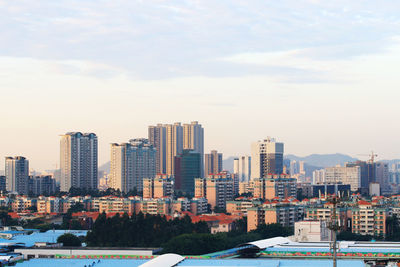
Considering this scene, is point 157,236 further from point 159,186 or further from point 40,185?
point 40,185

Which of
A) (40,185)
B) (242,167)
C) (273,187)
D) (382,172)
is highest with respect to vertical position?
(242,167)

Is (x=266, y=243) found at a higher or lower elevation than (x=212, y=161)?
lower

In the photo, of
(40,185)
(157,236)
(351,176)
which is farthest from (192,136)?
(157,236)

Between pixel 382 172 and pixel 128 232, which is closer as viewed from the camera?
pixel 128 232

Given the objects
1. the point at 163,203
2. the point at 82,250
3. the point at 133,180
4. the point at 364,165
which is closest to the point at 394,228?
the point at 163,203

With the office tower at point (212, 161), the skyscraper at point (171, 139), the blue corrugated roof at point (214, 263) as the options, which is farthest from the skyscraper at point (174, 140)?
the blue corrugated roof at point (214, 263)

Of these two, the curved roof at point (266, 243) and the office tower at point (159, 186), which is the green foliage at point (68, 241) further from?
the office tower at point (159, 186)

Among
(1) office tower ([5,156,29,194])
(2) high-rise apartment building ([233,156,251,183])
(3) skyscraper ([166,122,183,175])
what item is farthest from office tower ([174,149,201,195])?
(2) high-rise apartment building ([233,156,251,183])
